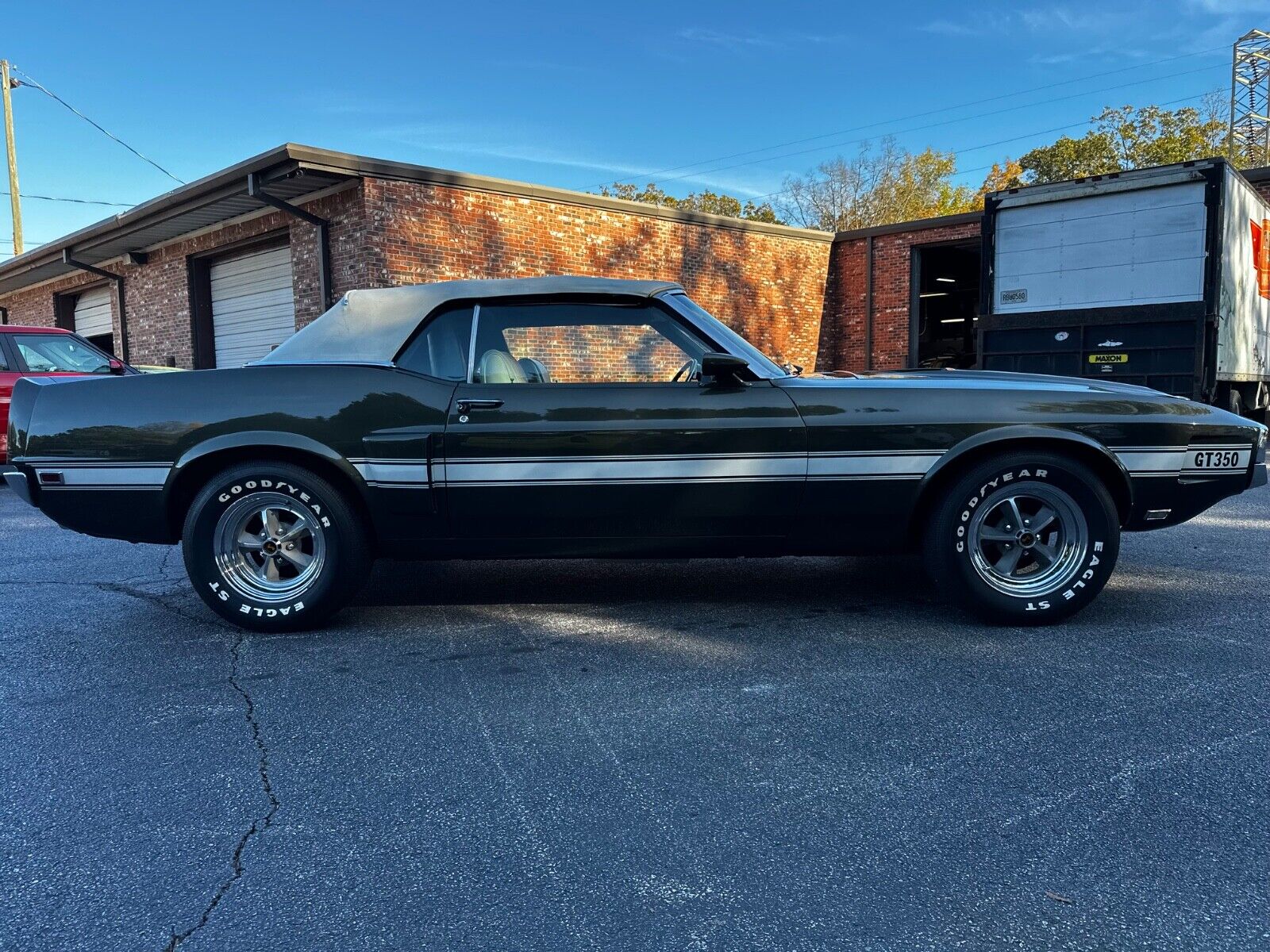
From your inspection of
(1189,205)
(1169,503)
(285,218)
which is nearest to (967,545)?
(1169,503)

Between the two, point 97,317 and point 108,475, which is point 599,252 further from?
point 97,317

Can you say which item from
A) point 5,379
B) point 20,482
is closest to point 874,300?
point 5,379

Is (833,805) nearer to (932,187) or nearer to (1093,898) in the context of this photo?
(1093,898)

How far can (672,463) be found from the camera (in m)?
3.85

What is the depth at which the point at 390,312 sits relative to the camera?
13.4ft

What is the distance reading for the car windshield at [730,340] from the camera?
3.99 metres

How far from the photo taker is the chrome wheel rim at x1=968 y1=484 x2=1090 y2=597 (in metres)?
3.89

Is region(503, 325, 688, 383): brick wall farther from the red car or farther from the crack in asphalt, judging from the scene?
the red car

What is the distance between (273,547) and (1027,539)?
334 centimetres

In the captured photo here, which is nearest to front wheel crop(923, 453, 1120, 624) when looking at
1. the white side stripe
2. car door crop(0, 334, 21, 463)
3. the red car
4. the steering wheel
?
the steering wheel

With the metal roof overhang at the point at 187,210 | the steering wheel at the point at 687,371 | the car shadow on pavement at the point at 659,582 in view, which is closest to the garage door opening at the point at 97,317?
the metal roof overhang at the point at 187,210

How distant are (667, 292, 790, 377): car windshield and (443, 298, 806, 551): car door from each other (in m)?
0.11

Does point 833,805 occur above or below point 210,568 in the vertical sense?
below

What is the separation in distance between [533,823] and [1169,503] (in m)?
3.24
